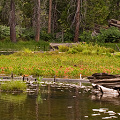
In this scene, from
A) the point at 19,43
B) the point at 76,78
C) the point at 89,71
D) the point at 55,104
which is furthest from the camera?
the point at 19,43

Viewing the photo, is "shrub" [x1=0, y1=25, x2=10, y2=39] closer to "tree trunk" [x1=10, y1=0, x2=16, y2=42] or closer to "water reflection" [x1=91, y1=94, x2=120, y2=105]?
"tree trunk" [x1=10, y1=0, x2=16, y2=42]

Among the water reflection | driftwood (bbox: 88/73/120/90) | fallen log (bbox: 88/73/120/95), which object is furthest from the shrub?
the water reflection

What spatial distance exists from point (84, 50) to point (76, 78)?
15.8 metres

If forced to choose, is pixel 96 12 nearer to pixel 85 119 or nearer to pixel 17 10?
pixel 17 10

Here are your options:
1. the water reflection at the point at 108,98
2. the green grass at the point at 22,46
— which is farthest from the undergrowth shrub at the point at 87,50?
the water reflection at the point at 108,98

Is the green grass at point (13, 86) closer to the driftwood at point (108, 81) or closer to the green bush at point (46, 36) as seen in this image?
the driftwood at point (108, 81)

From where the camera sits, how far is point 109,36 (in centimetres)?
4441

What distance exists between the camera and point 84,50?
33.4 m

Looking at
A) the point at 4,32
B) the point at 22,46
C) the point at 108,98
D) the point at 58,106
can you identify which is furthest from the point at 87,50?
the point at 58,106

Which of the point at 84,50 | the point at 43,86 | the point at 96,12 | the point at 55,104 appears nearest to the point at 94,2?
the point at 96,12

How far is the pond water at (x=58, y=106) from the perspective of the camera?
9023 millimetres

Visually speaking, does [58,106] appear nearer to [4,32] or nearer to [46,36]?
[4,32]

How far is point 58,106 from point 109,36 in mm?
34672

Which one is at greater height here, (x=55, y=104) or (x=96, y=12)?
(x=96, y=12)
